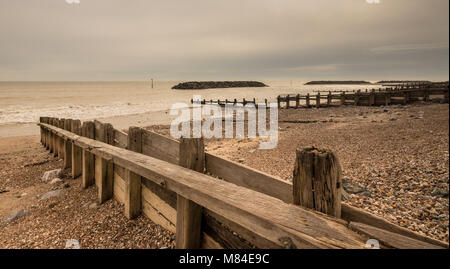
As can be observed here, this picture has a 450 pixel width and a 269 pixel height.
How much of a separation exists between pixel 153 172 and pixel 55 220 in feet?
7.71

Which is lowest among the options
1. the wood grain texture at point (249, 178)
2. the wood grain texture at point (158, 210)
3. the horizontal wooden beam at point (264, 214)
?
the wood grain texture at point (158, 210)

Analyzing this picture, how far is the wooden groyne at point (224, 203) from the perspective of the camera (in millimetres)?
1395

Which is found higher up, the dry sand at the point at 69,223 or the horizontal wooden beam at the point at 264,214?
the horizontal wooden beam at the point at 264,214

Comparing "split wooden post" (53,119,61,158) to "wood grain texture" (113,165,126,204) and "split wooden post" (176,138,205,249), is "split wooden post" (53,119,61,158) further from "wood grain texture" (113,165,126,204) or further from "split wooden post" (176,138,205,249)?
"split wooden post" (176,138,205,249)

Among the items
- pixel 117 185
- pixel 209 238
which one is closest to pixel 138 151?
pixel 117 185

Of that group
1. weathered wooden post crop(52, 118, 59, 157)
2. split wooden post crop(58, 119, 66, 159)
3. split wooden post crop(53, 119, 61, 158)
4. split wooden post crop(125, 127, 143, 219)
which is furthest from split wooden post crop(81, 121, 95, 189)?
weathered wooden post crop(52, 118, 59, 157)

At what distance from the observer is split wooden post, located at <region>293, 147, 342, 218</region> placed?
5.06 feet

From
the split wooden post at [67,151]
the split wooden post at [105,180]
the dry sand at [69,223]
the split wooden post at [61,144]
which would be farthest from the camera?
the split wooden post at [61,144]

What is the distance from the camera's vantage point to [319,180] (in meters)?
1.56

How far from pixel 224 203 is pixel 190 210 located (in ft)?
1.91

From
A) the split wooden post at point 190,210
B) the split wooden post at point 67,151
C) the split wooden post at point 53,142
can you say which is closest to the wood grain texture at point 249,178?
the split wooden post at point 190,210

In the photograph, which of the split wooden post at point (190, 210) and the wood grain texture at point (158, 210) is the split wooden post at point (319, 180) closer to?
the split wooden post at point (190, 210)

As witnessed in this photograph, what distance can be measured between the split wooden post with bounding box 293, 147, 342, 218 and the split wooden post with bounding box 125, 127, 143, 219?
2344 mm

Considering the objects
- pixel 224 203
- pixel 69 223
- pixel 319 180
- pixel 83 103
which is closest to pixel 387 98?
pixel 319 180
